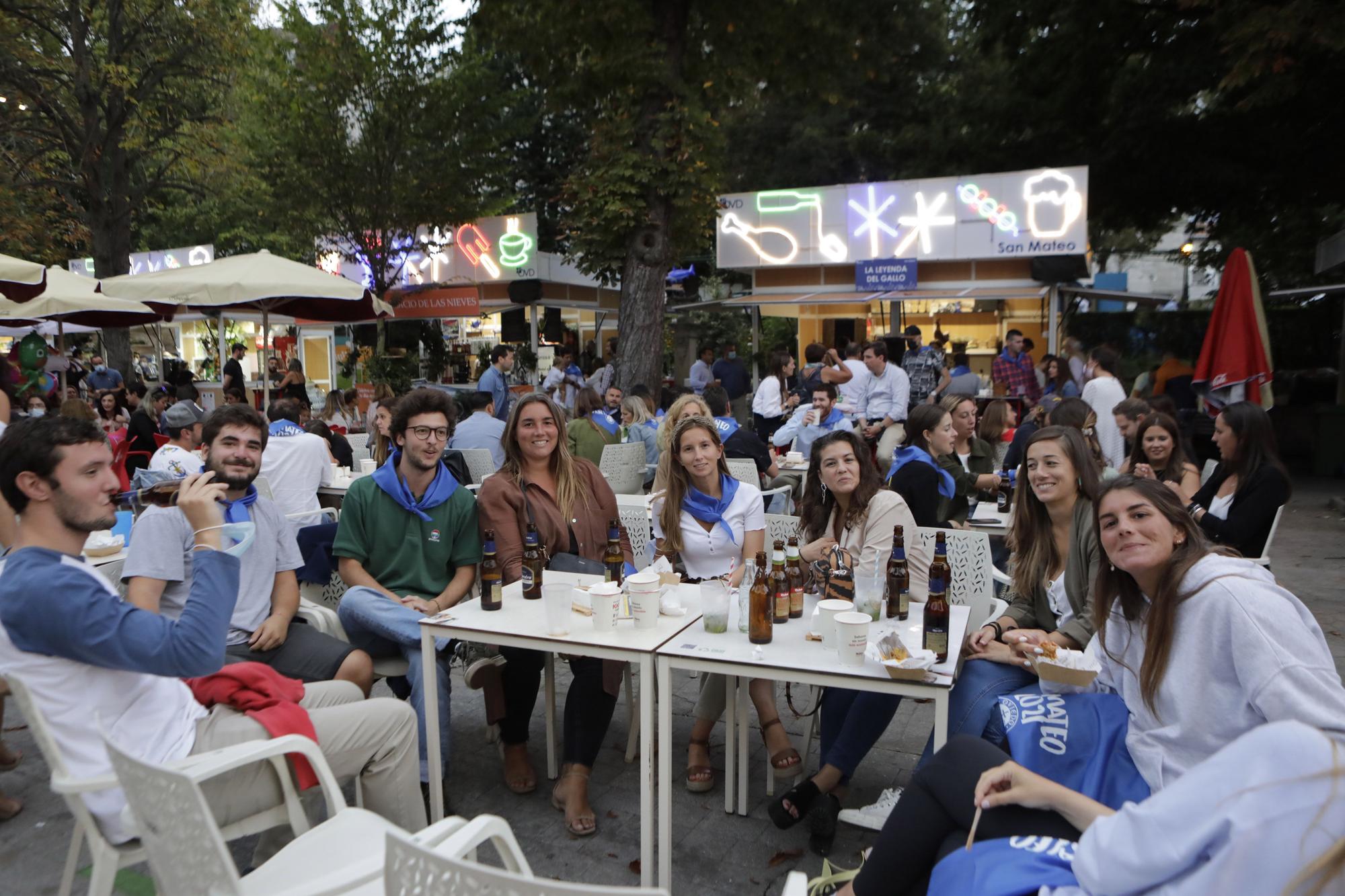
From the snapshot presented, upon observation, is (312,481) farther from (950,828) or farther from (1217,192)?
(1217,192)

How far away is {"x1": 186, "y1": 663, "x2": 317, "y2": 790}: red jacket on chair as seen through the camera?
2475 millimetres

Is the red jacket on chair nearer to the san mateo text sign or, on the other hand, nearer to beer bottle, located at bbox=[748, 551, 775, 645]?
beer bottle, located at bbox=[748, 551, 775, 645]

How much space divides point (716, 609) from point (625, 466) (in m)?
4.20

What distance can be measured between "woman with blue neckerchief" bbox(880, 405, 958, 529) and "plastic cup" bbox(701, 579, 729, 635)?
5.12 feet

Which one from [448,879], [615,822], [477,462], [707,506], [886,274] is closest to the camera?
[448,879]

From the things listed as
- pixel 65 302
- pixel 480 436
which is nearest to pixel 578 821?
pixel 480 436

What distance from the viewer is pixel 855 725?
3.21 meters

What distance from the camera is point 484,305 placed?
17.1 meters

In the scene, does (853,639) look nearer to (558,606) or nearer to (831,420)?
(558,606)

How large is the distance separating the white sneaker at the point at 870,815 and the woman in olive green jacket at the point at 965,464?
6.28 ft

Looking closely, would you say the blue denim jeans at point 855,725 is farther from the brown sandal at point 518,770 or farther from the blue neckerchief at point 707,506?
the brown sandal at point 518,770

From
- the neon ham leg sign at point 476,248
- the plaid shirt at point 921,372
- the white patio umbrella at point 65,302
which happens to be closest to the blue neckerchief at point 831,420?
the plaid shirt at point 921,372

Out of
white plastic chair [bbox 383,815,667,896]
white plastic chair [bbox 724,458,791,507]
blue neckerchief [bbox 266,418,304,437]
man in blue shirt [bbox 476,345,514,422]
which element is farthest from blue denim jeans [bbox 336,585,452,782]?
Result: man in blue shirt [bbox 476,345,514,422]

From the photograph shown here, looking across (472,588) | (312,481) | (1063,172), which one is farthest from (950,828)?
(1063,172)
